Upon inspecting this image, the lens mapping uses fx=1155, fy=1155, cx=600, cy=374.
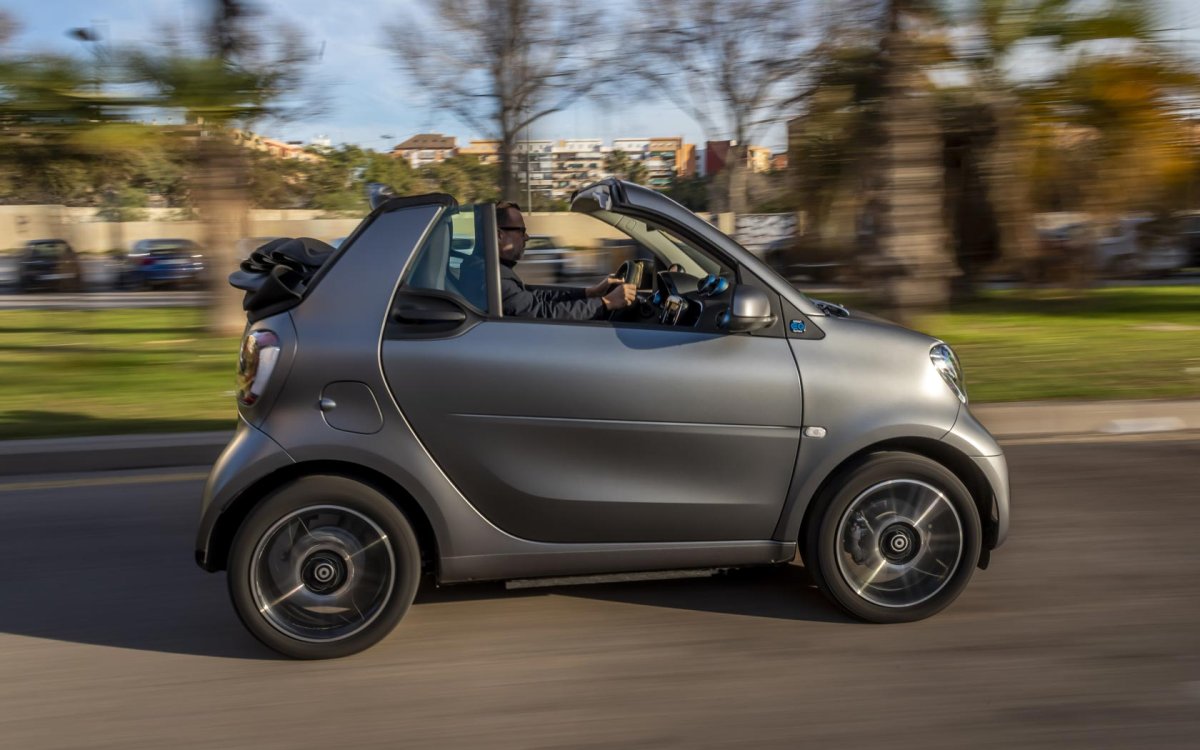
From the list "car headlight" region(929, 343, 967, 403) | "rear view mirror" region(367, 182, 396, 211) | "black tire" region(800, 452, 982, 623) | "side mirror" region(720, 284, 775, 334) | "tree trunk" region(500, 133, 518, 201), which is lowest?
"black tire" region(800, 452, 982, 623)

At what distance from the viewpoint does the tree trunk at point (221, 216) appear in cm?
1309

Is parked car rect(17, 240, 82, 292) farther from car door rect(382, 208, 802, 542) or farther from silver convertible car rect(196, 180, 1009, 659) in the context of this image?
car door rect(382, 208, 802, 542)

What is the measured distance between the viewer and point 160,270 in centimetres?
3148

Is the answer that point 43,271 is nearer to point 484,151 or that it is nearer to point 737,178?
point 484,151

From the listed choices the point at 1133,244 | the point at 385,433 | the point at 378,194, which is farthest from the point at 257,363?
the point at 1133,244

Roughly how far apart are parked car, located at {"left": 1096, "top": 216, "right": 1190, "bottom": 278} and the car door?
47.9 ft

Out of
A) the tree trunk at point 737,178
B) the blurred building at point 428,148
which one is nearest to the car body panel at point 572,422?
the blurred building at point 428,148

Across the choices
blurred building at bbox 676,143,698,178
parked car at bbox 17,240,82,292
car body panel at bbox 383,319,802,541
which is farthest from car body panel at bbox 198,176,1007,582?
parked car at bbox 17,240,82,292

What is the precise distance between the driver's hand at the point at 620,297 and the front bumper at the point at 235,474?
4.53 ft

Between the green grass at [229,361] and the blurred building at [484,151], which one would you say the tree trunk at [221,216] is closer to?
the green grass at [229,361]

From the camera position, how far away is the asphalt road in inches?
140

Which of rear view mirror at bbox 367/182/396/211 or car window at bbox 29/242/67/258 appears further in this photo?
car window at bbox 29/242/67/258

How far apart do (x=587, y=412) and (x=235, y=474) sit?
4.13 ft

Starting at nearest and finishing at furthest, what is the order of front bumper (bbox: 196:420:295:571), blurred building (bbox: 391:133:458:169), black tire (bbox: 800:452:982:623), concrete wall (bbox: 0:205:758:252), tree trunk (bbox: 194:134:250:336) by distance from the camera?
1. front bumper (bbox: 196:420:295:571)
2. black tire (bbox: 800:452:982:623)
3. tree trunk (bbox: 194:134:250:336)
4. blurred building (bbox: 391:133:458:169)
5. concrete wall (bbox: 0:205:758:252)
